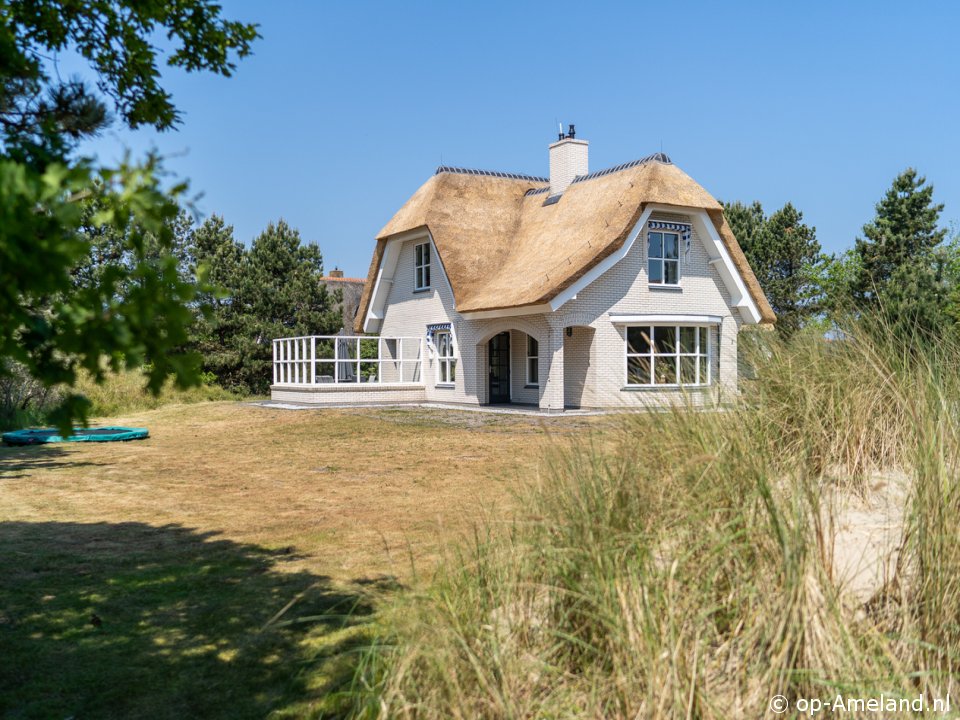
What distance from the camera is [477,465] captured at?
1302cm

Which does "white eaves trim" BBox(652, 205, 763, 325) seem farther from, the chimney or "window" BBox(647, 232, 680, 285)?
the chimney

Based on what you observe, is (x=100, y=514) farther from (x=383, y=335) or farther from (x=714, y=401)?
(x=383, y=335)

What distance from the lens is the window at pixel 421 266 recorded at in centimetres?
2844

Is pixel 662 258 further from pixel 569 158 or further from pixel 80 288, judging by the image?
pixel 80 288

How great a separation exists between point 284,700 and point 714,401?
3.43 meters

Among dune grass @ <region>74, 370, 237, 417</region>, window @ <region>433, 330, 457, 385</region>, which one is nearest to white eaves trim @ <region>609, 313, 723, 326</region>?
window @ <region>433, 330, 457, 385</region>

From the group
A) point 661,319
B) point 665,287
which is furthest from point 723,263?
point 661,319

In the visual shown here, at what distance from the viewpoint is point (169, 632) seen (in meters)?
5.62

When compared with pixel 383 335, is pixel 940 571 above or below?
below

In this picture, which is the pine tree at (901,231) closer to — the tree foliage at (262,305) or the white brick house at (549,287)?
the white brick house at (549,287)

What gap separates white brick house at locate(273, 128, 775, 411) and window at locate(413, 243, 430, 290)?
47 mm

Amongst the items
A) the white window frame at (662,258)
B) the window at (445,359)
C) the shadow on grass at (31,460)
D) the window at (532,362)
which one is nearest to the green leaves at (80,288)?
the shadow on grass at (31,460)

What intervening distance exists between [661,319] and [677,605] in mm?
20625

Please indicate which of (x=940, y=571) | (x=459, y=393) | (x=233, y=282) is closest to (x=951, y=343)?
(x=940, y=571)
